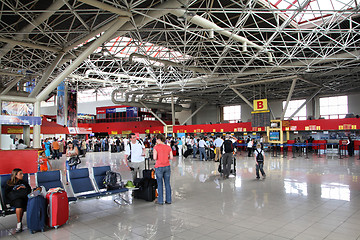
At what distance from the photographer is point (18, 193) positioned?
499 centimetres

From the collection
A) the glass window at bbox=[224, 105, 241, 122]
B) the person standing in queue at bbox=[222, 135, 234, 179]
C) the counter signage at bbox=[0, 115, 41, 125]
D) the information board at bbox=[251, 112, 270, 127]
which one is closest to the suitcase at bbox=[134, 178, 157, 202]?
the person standing in queue at bbox=[222, 135, 234, 179]

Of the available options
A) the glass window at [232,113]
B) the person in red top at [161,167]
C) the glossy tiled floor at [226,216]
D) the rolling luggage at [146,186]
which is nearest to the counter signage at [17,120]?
the glossy tiled floor at [226,216]

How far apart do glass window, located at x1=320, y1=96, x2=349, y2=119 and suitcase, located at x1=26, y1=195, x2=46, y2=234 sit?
37822 millimetres

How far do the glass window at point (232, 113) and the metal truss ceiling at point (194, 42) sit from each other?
1.94 metres

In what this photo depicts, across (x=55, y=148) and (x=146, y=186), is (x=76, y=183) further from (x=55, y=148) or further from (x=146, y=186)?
(x=55, y=148)

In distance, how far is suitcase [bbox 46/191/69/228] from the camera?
16.0 ft

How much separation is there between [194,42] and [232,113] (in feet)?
91.3

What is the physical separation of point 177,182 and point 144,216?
13.7 ft

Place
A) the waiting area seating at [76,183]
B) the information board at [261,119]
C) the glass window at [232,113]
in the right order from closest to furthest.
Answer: the waiting area seating at [76,183] → the information board at [261,119] → the glass window at [232,113]

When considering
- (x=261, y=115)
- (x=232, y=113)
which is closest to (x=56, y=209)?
(x=261, y=115)

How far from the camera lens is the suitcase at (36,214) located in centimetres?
468

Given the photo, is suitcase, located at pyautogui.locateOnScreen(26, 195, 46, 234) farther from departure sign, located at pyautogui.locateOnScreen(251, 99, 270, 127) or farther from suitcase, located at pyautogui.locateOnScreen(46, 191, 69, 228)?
departure sign, located at pyautogui.locateOnScreen(251, 99, 270, 127)

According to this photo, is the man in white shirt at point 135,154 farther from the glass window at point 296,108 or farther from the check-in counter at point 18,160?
the glass window at point 296,108

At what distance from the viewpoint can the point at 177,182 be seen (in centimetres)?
968
